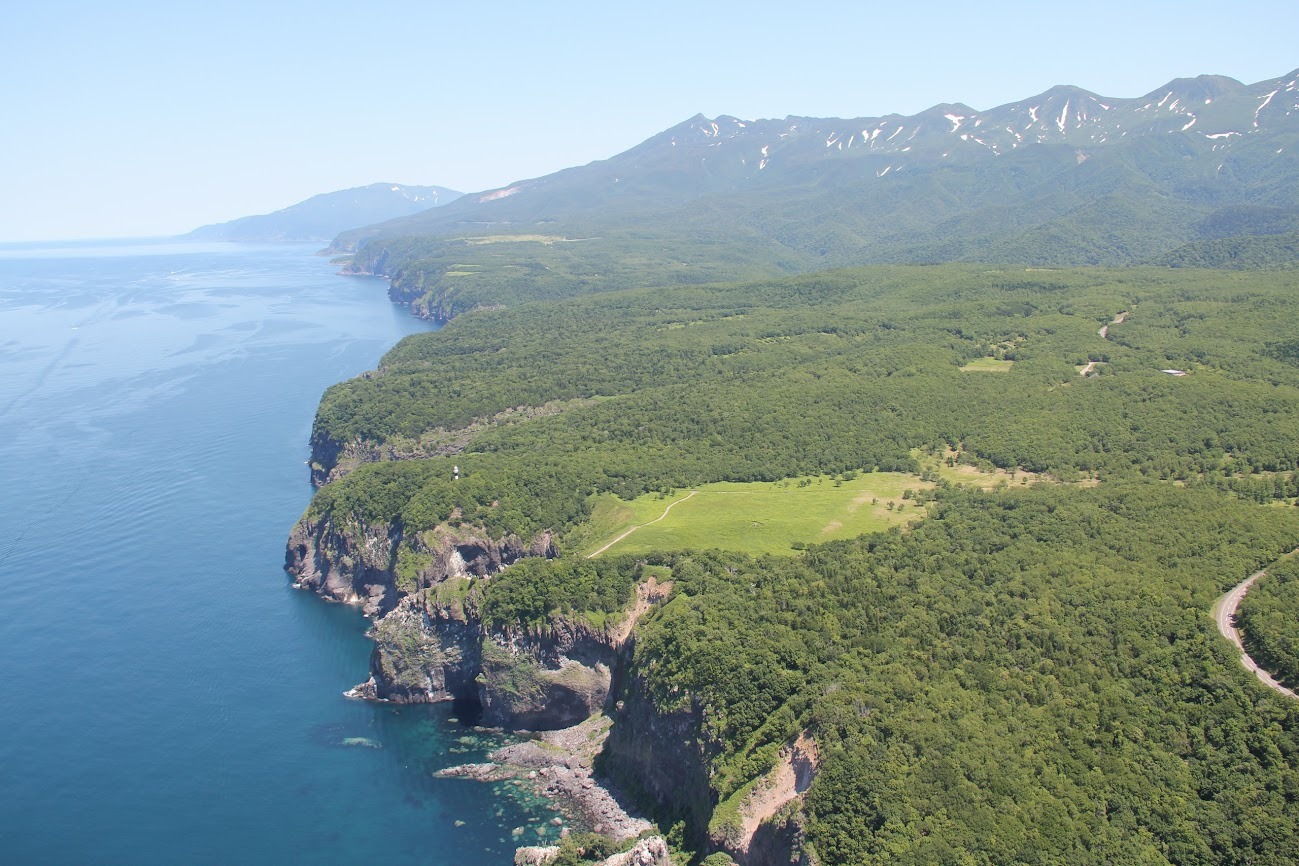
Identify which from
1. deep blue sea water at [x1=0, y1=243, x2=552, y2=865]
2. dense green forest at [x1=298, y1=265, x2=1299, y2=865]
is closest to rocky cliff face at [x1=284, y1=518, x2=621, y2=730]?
dense green forest at [x1=298, y1=265, x2=1299, y2=865]

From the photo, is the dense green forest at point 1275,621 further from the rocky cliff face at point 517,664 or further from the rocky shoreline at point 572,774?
the rocky shoreline at point 572,774

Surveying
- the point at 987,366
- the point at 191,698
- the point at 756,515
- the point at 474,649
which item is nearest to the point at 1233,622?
the point at 756,515

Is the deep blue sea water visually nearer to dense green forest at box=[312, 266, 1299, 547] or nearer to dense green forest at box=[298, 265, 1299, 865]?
dense green forest at box=[298, 265, 1299, 865]

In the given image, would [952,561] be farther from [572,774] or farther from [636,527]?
[572,774]

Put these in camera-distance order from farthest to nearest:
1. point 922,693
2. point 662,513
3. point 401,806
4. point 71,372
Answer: point 71,372
point 662,513
point 401,806
point 922,693

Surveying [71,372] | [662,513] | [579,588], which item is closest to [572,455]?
[662,513]

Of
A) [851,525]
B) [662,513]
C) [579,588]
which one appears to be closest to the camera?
[579,588]

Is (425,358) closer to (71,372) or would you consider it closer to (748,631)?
(71,372)
